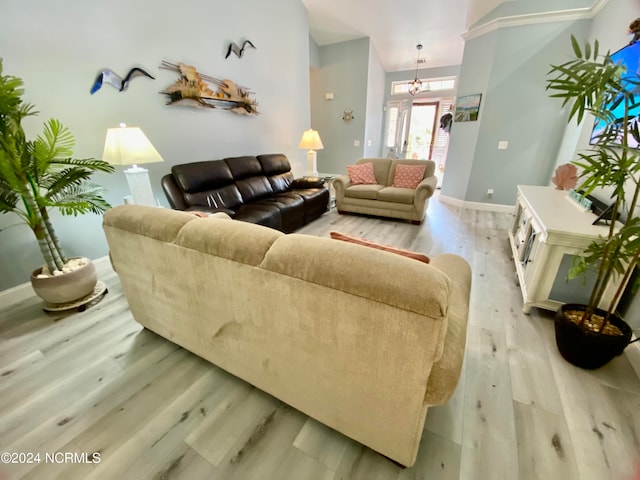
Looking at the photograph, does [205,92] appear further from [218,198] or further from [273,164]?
[218,198]

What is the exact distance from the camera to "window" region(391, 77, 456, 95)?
6.48m

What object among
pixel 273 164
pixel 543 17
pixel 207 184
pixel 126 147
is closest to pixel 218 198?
pixel 207 184

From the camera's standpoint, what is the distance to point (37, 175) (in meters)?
1.69

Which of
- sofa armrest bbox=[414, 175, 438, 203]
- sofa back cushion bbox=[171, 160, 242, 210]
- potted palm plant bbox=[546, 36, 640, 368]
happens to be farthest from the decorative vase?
sofa armrest bbox=[414, 175, 438, 203]

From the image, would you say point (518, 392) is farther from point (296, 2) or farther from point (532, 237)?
point (296, 2)

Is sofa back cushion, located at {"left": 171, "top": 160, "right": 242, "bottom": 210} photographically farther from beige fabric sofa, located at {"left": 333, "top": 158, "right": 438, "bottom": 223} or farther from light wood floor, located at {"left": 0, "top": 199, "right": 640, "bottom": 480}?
beige fabric sofa, located at {"left": 333, "top": 158, "right": 438, "bottom": 223}

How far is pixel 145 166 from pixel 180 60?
1240 mm

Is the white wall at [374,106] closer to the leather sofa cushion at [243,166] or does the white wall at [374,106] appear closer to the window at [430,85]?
the window at [430,85]

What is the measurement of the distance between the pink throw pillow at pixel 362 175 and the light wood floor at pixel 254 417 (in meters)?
2.90

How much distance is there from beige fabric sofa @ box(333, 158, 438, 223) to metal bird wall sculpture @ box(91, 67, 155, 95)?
2.64 m

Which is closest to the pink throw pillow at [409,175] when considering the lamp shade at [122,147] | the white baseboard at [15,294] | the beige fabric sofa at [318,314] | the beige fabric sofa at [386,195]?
the beige fabric sofa at [386,195]

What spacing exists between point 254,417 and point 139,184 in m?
2.12

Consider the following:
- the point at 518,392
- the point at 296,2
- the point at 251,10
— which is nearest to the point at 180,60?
the point at 251,10

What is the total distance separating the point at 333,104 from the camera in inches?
235
